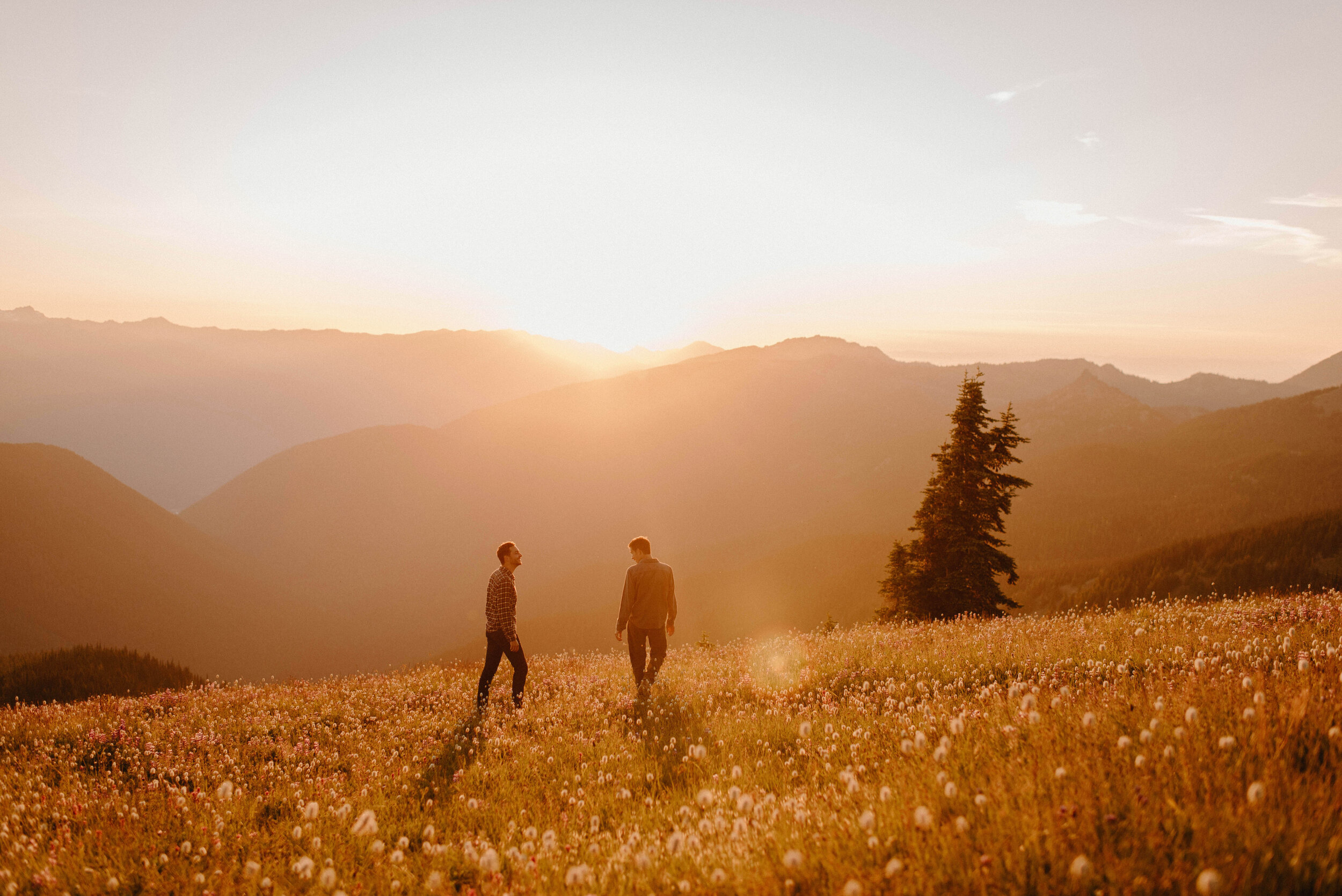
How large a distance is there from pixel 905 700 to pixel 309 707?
983cm

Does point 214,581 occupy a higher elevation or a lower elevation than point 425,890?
lower

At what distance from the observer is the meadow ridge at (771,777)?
2.58 metres

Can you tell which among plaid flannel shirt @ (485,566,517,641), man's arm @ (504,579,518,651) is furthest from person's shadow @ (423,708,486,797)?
plaid flannel shirt @ (485,566,517,641)

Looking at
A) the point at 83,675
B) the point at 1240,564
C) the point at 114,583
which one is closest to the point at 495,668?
the point at 83,675

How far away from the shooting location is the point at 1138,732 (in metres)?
3.66

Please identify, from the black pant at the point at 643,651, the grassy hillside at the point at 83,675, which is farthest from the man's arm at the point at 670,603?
the grassy hillside at the point at 83,675

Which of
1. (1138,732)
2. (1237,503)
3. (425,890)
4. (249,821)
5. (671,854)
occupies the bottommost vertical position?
(1237,503)

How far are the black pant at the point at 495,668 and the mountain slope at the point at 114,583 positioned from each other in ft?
391

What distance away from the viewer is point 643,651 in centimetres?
1027

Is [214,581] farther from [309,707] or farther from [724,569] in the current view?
[309,707]

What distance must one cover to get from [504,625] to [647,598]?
2392mm

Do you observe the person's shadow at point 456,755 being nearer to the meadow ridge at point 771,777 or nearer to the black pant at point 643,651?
the meadow ridge at point 771,777

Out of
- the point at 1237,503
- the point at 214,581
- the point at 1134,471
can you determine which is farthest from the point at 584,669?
the point at 214,581

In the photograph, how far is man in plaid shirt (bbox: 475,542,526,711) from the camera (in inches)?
393
